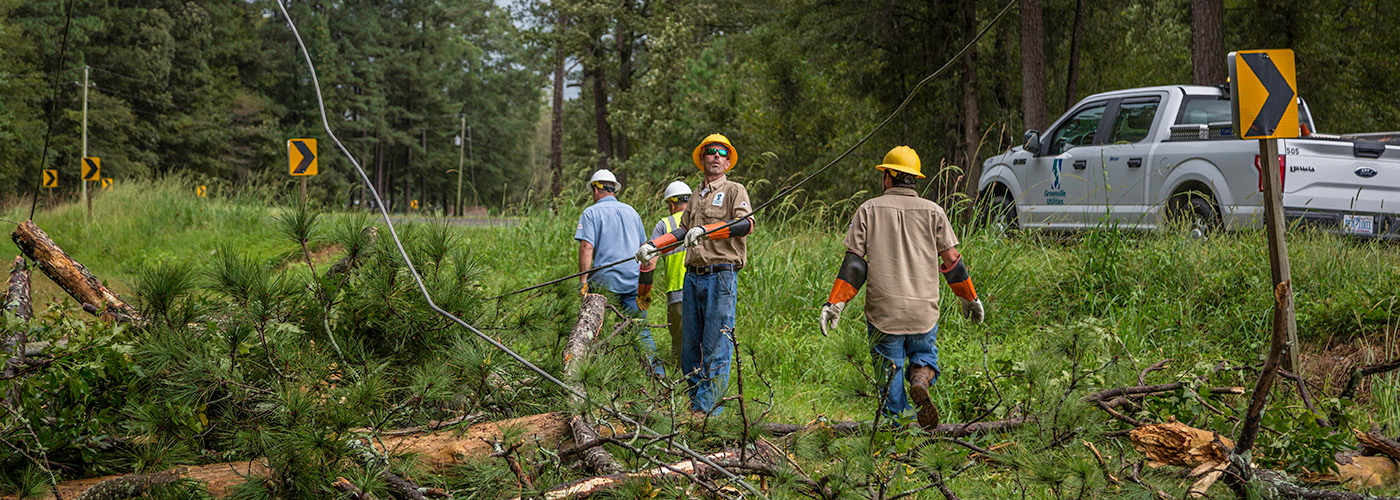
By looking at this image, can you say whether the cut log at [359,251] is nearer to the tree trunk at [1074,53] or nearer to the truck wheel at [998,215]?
the truck wheel at [998,215]

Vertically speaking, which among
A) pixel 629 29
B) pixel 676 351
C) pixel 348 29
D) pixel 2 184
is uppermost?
pixel 348 29

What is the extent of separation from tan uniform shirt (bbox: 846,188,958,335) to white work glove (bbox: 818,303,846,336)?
220mm

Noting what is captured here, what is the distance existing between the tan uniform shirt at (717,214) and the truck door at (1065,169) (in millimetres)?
4382

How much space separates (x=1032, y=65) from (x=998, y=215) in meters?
4.84

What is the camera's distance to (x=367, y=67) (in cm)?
4484

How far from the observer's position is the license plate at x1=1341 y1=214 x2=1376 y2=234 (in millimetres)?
7418

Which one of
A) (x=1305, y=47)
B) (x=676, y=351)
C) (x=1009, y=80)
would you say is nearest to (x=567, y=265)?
(x=676, y=351)

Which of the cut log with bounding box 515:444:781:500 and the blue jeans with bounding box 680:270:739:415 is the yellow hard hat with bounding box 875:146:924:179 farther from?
the cut log with bounding box 515:444:781:500

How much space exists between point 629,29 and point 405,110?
27207 millimetres

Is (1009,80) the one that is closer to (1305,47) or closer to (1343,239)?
(1305,47)

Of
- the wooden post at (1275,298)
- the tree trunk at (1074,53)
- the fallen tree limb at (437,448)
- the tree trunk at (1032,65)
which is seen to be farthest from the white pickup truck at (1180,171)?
the tree trunk at (1074,53)

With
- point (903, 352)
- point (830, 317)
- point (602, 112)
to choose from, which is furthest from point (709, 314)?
point (602, 112)

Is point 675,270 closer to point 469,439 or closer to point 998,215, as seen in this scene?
point 469,439

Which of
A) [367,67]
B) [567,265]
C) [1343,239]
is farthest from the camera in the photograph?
[367,67]
